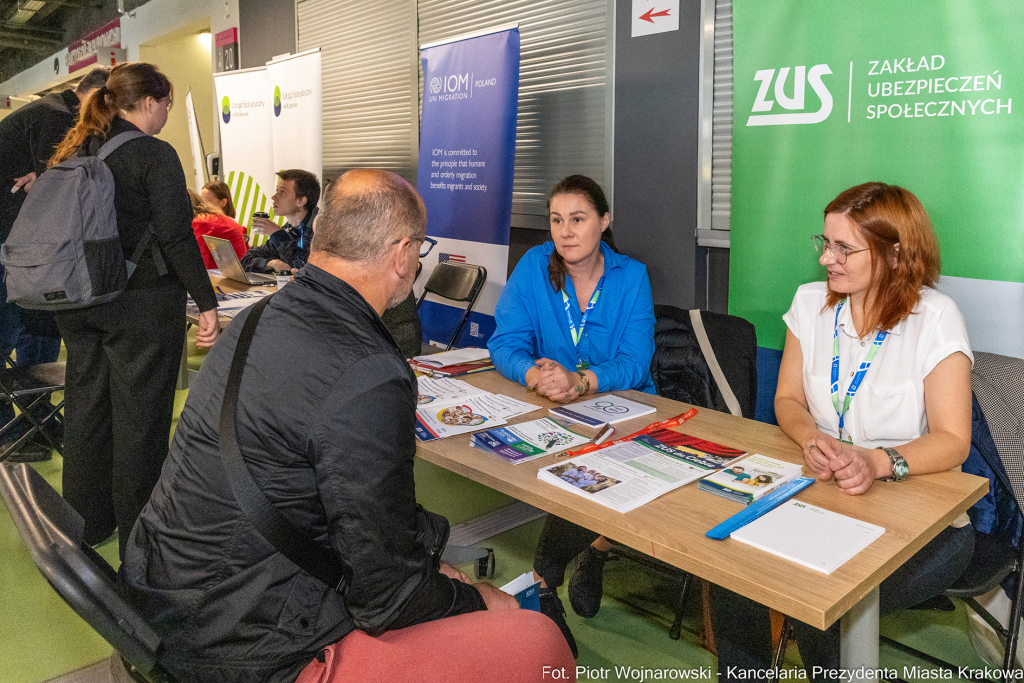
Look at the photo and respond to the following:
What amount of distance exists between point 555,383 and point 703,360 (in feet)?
2.19

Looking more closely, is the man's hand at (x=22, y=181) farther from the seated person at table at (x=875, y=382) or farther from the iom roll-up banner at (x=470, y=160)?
the seated person at table at (x=875, y=382)

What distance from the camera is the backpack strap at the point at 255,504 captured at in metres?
1.20

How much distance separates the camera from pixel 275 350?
1250 mm

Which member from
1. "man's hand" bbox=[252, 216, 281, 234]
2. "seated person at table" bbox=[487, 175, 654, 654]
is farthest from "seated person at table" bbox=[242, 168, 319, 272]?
"seated person at table" bbox=[487, 175, 654, 654]

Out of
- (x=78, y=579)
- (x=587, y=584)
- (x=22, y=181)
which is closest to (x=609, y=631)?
(x=587, y=584)

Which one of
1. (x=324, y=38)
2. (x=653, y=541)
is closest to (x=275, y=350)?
(x=653, y=541)

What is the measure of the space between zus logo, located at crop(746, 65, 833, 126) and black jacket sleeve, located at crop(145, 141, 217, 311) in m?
2.13

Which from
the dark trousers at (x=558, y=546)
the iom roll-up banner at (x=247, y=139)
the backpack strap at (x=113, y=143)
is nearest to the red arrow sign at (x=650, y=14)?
the backpack strap at (x=113, y=143)

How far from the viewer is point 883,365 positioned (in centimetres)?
191

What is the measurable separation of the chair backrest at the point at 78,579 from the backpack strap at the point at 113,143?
5.38ft

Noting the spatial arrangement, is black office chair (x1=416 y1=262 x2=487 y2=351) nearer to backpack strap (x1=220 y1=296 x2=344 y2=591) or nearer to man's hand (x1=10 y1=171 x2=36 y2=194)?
man's hand (x1=10 y1=171 x2=36 y2=194)

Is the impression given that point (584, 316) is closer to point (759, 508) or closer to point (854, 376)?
point (854, 376)

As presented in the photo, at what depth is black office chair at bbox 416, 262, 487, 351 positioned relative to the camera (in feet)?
13.3

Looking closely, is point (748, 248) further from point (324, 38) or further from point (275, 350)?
point (324, 38)
